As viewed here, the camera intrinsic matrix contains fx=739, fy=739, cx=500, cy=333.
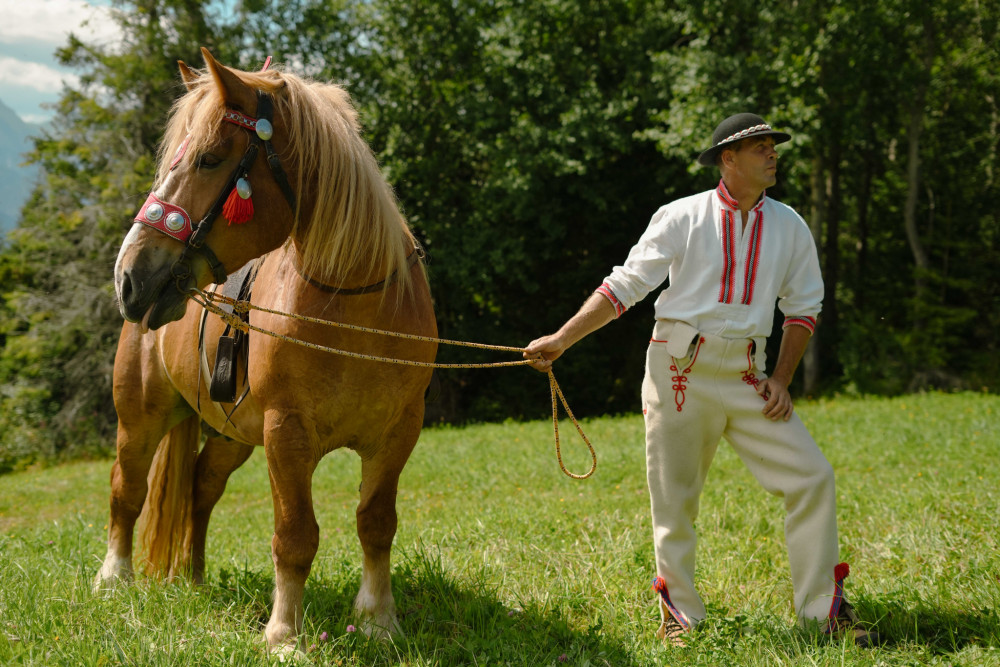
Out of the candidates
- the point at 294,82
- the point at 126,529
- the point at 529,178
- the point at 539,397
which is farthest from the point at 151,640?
the point at 539,397

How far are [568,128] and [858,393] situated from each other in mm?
8350

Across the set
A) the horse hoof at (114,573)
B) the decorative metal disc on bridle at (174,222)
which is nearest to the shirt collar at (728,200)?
the decorative metal disc on bridle at (174,222)

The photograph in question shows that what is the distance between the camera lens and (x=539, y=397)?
18.4 metres

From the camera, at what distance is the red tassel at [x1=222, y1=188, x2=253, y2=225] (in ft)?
8.94

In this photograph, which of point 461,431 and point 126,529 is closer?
point 126,529

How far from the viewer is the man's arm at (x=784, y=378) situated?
122 inches

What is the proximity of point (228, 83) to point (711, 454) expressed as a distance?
8.26 feet

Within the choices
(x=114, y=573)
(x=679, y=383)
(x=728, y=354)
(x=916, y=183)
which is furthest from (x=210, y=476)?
(x=916, y=183)

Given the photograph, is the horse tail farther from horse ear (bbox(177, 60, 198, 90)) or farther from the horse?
horse ear (bbox(177, 60, 198, 90))

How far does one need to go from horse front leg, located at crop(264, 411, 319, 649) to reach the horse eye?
0.99 m

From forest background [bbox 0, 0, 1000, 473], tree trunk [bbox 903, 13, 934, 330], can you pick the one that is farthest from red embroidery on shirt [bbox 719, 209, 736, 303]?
tree trunk [bbox 903, 13, 934, 330]

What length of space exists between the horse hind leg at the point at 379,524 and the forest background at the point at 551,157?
12146mm

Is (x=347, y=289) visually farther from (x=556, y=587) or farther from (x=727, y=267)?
(x=556, y=587)

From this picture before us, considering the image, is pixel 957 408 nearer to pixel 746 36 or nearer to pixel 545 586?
pixel 746 36
